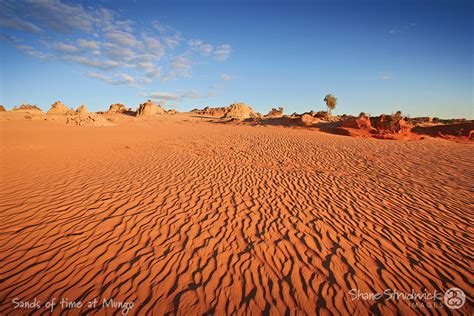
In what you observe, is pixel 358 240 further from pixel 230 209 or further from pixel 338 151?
pixel 338 151

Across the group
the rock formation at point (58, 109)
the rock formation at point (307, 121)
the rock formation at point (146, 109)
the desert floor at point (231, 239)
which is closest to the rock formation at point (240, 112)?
the rock formation at point (146, 109)

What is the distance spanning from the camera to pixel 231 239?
13.8ft

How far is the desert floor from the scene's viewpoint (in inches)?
118

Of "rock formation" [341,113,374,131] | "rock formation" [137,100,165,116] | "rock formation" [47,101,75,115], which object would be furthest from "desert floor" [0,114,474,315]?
"rock formation" [47,101,75,115]

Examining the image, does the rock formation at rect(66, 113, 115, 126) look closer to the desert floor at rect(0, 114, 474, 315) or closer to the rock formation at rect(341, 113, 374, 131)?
the desert floor at rect(0, 114, 474, 315)

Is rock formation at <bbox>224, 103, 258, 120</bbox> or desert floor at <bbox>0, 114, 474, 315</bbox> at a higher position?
rock formation at <bbox>224, 103, 258, 120</bbox>

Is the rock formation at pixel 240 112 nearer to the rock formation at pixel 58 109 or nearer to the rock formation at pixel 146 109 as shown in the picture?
the rock formation at pixel 146 109

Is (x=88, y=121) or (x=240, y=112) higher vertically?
(x=240, y=112)

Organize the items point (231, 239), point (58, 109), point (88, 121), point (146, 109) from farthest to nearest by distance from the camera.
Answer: point (146, 109) < point (58, 109) < point (88, 121) < point (231, 239)

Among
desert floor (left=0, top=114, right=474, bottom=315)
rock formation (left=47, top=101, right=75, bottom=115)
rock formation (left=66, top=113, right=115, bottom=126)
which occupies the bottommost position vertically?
desert floor (left=0, top=114, right=474, bottom=315)

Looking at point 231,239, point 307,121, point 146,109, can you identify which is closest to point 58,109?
point 146,109

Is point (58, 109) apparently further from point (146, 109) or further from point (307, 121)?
point (307, 121)

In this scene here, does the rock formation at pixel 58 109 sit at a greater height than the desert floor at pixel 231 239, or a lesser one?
greater

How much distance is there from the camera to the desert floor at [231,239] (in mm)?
3006
